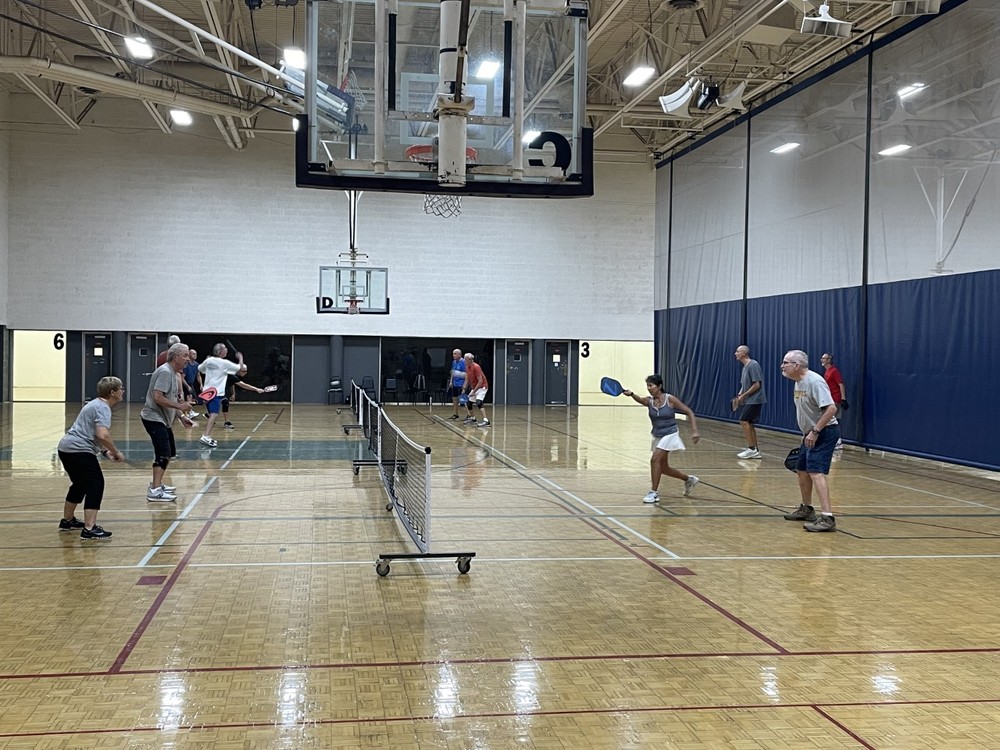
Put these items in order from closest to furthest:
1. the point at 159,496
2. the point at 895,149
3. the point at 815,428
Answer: the point at 815,428, the point at 159,496, the point at 895,149

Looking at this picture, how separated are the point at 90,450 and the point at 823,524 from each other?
748cm

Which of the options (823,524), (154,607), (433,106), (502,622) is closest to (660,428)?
(823,524)

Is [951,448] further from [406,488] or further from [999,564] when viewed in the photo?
[406,488]

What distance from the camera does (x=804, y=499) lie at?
1023cm

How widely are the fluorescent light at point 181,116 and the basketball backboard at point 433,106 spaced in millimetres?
19023

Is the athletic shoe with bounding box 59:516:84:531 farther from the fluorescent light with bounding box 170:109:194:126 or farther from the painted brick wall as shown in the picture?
the painted brick wall

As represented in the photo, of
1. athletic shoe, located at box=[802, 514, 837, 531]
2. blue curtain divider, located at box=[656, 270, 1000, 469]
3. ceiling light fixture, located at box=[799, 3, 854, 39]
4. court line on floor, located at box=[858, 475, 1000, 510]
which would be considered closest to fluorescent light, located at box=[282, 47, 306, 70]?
ceiling light fixture, located at box=[799, 3, 854, 39]

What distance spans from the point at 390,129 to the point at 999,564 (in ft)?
23.5

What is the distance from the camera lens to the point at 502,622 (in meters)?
6.26

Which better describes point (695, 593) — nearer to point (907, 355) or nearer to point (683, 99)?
point (907, 355)

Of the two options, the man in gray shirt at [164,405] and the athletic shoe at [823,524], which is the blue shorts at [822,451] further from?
the man in gray shirt at [164,405]

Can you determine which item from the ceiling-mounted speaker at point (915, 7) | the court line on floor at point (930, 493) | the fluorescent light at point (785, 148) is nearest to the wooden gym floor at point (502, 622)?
the court line on floor at point (930, 493)

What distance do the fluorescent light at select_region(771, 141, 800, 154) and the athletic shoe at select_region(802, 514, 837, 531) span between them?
14223mm

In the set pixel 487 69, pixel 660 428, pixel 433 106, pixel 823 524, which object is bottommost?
pixel 823 524
